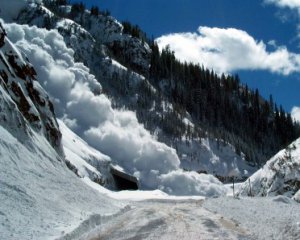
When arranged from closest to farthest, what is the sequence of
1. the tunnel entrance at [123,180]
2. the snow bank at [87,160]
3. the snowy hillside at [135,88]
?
the snow bank at [87,160], the tunnel entrance at [123,180], the snowy hillside at [135,88]

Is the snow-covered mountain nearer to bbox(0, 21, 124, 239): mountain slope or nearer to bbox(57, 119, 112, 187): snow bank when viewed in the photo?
bbox(0, 21, 124, 239): mountain slope

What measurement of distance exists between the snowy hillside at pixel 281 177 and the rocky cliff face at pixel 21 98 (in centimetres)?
1836

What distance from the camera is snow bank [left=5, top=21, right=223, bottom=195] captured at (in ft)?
267

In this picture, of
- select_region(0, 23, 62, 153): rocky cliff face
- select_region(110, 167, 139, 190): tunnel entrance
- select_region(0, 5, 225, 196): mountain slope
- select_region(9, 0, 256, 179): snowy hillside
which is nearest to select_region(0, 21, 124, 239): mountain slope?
select_region(0, 23, 62, 153): rocky cliff face

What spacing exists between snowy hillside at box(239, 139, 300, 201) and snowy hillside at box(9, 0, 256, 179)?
49.5 meters

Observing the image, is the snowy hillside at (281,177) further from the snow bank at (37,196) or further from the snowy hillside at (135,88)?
the snowy hillside at (135,88)

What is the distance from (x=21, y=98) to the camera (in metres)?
35.3

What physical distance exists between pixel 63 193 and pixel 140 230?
7.52 m

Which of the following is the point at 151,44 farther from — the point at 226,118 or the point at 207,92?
the point at 226,118

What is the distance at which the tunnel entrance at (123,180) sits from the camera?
2800 inches

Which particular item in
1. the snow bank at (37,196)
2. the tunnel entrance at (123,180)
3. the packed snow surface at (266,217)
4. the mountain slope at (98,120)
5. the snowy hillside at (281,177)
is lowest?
the snow bank at (37,196)

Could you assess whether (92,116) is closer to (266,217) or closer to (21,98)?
(21,98)

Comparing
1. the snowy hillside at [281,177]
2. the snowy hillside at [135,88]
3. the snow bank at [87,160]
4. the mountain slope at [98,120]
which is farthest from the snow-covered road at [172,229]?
the snowy hillside at [135,88]

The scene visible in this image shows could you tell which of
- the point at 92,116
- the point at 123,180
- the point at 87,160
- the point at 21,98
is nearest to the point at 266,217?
the point at 21,98
